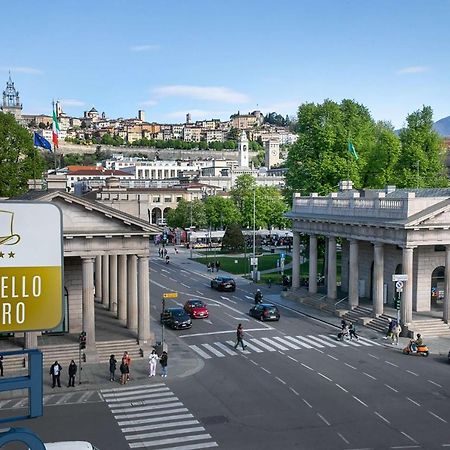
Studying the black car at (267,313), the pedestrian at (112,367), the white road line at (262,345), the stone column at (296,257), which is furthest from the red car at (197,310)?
the pedestrian at (112,367)

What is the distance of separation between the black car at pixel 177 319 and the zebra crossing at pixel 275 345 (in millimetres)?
4732

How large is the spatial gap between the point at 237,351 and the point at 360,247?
1749 centimetres

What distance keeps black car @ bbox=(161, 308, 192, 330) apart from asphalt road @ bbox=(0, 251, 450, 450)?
250cm

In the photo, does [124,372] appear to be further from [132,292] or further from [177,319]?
[177,319]

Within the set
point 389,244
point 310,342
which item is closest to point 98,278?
point 310,342

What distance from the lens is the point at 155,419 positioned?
23953 mm

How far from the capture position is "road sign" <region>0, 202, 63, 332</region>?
323 inches

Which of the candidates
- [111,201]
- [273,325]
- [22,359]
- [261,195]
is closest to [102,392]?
[22,359]

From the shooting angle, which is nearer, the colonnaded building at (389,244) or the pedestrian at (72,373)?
the pedestrian at (72,373)

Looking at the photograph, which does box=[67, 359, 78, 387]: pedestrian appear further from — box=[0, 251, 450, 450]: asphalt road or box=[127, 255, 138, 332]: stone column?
box=[127, 255, 138, 332]: stone column

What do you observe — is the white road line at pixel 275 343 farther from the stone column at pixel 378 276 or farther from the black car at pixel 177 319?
the stone column at pixel 378 276

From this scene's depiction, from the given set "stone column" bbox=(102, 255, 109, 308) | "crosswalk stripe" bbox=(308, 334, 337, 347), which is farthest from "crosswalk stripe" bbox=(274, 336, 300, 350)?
"stone column" bbox=(102, 255, 109, 308)

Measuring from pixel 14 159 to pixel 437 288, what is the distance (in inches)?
1701

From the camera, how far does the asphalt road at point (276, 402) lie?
21719 millimetres
